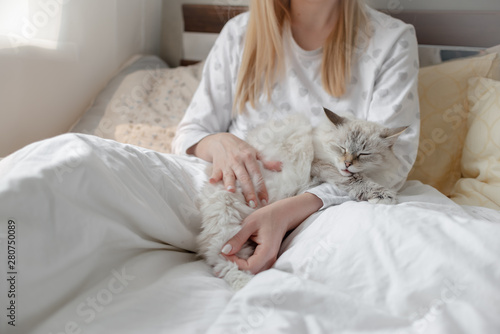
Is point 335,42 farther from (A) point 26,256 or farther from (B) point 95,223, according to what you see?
(A) point 26,256

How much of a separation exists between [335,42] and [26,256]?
49.0 inches

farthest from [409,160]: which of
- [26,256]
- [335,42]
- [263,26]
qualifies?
[26,256]

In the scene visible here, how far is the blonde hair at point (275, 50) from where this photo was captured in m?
1.40

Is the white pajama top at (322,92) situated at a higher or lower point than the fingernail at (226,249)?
higher

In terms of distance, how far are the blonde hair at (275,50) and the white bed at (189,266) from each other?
562mm

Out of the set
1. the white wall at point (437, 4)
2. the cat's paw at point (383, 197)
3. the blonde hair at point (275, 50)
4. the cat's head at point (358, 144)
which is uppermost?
the white wall at point (437, 4)

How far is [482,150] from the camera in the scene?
55.9 inches

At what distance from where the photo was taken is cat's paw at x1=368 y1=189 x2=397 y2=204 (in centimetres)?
110

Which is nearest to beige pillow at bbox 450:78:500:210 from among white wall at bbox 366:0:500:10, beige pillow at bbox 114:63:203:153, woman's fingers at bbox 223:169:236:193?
white wall at bbox 366:0:500:10

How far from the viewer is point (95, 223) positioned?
2.73 feet

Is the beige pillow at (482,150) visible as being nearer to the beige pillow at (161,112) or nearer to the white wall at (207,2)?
the white wall at (207,2)

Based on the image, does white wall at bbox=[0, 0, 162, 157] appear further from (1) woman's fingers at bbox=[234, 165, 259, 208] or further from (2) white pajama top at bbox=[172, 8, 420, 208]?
(1) woman's fingers at bbox=[234, 165, 259, 208]

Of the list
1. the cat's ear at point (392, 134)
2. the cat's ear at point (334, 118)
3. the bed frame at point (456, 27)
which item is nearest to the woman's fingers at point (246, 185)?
the cat's ear at point (334, 118)

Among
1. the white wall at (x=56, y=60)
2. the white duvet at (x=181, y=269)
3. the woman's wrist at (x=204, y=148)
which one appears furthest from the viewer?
the white wall at (x=56, y=60)
